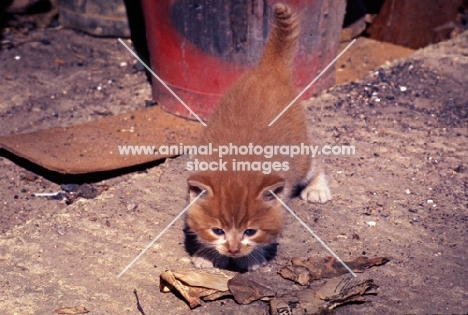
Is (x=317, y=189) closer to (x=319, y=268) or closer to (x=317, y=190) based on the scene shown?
(x=317, y=190)

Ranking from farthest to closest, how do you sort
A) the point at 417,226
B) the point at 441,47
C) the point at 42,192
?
the point at 441,47, the point at 42,192, the point at 417,226

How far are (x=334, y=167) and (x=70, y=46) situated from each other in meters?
3.08

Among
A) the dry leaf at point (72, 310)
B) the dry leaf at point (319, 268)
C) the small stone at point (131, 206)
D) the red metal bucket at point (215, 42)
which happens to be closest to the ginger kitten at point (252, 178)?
the dry leaf at point (319, 268)

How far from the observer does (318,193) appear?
3.55m

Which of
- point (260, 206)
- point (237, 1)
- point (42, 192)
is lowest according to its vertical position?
point (42, 192)

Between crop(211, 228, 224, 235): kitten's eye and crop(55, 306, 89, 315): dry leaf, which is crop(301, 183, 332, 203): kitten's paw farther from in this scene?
crop(55, 306, 89, 315): dry leaf

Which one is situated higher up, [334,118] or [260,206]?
[260,206]

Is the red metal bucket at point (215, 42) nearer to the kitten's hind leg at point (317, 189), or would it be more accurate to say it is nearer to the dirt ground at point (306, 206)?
the dirt ground at point (306, 206)

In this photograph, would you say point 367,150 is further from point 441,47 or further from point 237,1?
point 441,47

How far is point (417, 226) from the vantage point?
3268 mm

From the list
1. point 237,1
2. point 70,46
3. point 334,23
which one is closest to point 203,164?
point 237,1

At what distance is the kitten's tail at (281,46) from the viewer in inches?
130

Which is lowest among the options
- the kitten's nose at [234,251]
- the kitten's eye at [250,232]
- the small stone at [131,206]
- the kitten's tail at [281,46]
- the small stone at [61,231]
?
the small stone at [131,206]

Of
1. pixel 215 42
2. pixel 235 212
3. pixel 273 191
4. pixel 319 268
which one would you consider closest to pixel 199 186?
pixel 235 212
